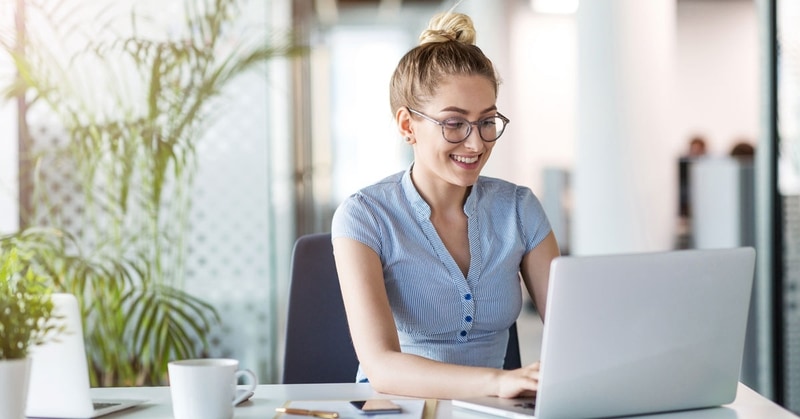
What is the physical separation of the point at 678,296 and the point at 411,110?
780 mm

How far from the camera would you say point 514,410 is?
141cm

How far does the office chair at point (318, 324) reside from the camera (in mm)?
2074

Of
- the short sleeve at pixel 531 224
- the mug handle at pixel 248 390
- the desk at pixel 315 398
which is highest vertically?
the short sleeve at pixel 531 224

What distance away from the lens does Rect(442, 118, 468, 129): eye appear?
6.18ft

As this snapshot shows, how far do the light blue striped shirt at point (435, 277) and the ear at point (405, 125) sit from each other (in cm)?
10

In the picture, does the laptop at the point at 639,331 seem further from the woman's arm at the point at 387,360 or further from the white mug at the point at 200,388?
Result: the white mug at the point at 200,388

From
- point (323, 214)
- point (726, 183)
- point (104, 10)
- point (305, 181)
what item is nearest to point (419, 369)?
point (104, 10)

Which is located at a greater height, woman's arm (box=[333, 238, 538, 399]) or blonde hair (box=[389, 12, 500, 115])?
blonde hair (box=[389, 12, 500, 115])

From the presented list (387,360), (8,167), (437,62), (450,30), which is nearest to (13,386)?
(387,360)

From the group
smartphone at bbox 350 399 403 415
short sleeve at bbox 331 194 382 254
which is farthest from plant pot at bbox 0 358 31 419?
short sleeve at bbox 331 194 382 254

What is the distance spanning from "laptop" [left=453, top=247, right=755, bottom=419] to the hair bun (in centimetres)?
86

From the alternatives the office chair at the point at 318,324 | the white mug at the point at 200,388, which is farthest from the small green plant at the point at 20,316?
the office chair at the point at 318,324

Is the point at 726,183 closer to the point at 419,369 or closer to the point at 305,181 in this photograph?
the point at 305,181

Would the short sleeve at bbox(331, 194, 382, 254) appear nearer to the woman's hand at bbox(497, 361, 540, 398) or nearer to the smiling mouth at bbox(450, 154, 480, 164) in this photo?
the smiling mouth at bbox(450, 154, 480, 164)
